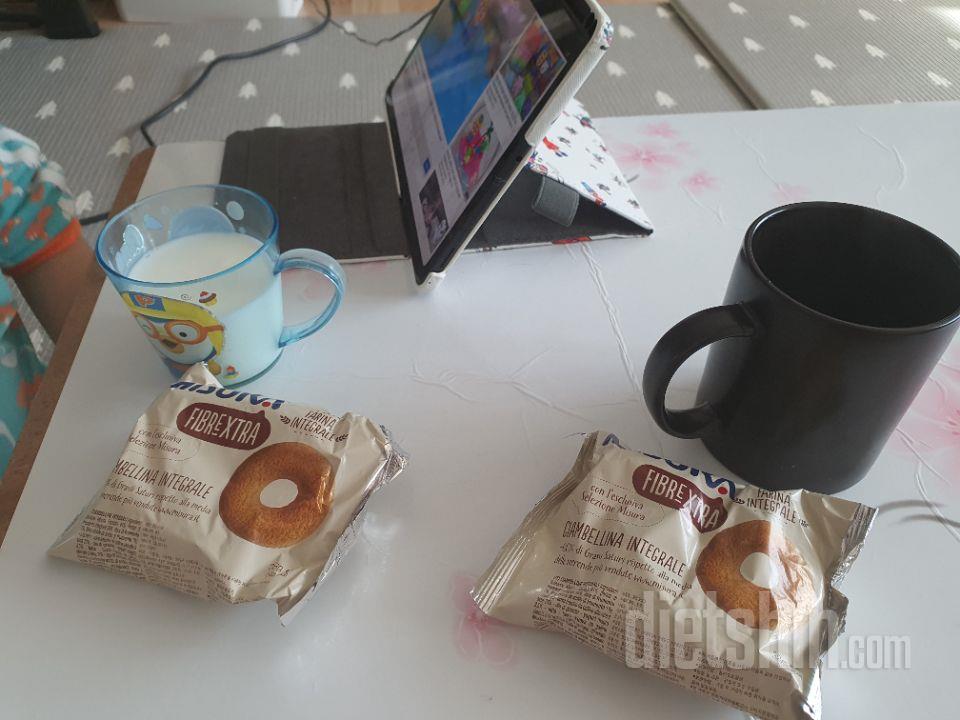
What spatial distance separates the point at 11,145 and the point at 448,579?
0.66 meters

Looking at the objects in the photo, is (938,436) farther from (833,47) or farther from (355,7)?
(355,7)

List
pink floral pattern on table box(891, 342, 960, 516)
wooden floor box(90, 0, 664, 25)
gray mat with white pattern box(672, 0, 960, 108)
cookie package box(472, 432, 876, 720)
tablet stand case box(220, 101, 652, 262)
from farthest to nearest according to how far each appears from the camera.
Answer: wooden floor box(90, 0, 664, 25), gray mat with white pattern box(672, 0, 960, 108), tablet stand case box(220, 101, 652, 262), pink floral pattern on table box(891, 342, 960, 516), cookie package box(472, 432, 876, 720)

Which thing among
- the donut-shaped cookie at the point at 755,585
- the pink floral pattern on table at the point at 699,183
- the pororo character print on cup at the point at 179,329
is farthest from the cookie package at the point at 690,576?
the pink floral pattern on table at the point at 699,183

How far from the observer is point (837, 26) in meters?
1.48

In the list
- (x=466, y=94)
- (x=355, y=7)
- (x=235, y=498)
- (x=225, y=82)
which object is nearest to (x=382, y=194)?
(x=466, y=94)

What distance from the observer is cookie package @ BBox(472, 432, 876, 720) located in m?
0.30

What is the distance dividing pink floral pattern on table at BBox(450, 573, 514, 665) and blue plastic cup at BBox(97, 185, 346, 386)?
0.20m

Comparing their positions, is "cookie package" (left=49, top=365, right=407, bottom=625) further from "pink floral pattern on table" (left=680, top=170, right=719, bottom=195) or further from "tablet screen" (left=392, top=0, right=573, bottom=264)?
→ "pink floral pattern on table" (left=680, top=170, right=719, bottom=195)

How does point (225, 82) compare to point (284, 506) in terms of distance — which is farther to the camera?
point (225, 82)

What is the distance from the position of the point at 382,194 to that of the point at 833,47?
119cm

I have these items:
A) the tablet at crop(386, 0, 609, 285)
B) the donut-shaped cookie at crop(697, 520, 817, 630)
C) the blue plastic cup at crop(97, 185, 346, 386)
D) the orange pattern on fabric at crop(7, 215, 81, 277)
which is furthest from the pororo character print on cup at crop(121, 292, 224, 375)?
the orange pattern on fabric at crop(7, 215, 81, 277)

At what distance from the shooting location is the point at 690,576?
1.07 feet

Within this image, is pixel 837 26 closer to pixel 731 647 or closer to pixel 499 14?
pixel 499 14

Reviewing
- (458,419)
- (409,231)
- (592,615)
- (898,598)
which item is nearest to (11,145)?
(409,231)
